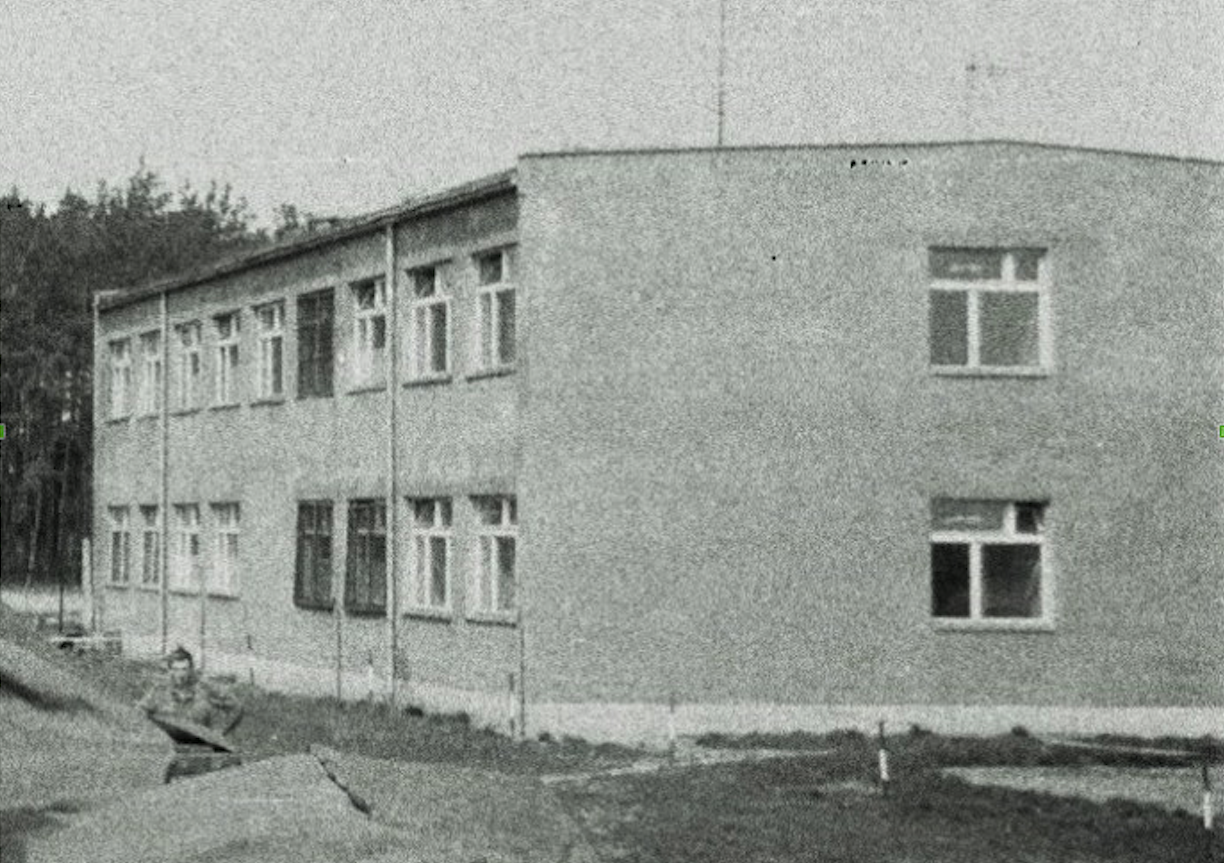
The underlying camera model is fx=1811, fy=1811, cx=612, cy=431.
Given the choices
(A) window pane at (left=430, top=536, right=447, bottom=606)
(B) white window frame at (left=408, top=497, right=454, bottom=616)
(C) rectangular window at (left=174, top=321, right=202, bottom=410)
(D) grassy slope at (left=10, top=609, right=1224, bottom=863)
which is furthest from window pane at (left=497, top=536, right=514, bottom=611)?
(C) rectangular window at (left=174, top=321, right=202, bottom=410)

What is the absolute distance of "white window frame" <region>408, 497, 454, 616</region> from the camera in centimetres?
2336

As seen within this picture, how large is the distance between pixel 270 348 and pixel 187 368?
3.93m

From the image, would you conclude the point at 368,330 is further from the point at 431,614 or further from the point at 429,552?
the point at 431,614

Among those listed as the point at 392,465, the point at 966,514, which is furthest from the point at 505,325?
the point at 966,514

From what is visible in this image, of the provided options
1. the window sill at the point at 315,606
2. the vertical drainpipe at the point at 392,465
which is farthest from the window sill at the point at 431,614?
the window sill at the point at 315,606

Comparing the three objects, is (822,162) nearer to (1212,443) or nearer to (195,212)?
(1212,443)

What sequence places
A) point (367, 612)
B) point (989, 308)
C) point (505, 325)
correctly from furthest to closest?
1. point (367, 612)
2. point (505, 325)
3. point (989, 308)

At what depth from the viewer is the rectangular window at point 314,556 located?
26891 mm

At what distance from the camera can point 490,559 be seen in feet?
74.0

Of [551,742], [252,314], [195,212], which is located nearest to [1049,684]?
[551,742]

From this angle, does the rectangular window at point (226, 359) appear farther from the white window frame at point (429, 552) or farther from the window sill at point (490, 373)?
the window sill at point (490, 373)

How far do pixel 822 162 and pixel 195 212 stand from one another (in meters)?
52.0

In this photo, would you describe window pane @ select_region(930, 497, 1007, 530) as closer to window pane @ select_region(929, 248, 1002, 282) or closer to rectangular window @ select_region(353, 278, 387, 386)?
window pane @ select_region(929, 248, 1002, 282)

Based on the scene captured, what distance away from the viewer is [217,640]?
101 ft
